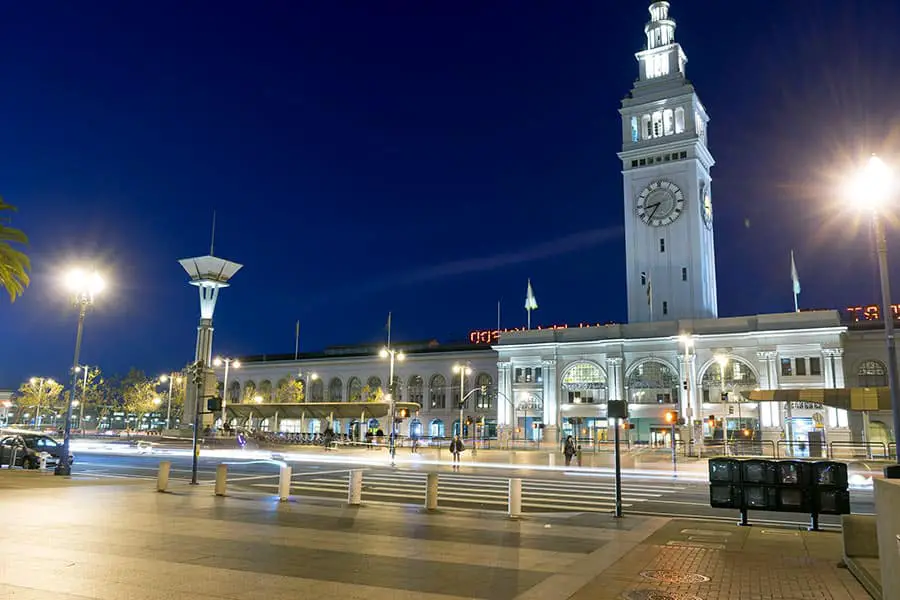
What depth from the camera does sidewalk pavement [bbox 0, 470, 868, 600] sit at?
9078 millimetres

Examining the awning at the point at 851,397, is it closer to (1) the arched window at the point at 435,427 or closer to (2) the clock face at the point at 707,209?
(2) the clock face at the point at 707,209

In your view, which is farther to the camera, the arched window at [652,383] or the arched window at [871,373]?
the arched window at [652,383]

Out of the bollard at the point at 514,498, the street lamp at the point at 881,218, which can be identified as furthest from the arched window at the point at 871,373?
the bollard at the point at 514,498

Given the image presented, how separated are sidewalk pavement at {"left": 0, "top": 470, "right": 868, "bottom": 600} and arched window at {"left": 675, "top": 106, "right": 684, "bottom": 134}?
260 feet

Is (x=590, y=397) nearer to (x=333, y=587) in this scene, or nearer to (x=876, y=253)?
(x=876, y=253)

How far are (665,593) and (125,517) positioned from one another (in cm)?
1165

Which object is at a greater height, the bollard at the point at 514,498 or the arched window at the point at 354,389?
the arched window at the point at 354,389

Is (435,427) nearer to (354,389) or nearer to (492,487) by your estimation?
(354,389)

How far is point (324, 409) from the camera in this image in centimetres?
6328

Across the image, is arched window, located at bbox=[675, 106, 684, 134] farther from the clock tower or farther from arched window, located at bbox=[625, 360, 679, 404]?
arched window, located at bbox=[625, 360, 679, 404]

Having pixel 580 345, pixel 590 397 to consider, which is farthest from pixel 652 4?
pixel 590 397

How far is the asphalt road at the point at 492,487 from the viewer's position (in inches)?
775

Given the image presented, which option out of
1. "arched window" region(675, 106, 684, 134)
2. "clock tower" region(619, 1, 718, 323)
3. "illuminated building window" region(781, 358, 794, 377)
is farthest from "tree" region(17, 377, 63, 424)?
"illuminated building window" region(781, 358, 794, 377)

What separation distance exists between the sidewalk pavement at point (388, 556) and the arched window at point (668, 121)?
262 ft
